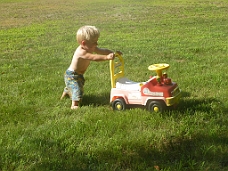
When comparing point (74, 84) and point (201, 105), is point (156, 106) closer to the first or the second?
point (201, 105)

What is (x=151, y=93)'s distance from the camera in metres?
3.88

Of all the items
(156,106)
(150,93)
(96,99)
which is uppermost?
(150,93)

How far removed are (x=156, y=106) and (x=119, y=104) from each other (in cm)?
50

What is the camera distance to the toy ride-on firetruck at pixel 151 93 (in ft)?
12.5

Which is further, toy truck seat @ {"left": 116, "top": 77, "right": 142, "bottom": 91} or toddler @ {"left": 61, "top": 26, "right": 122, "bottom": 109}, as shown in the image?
toddler @ {"left": 61, "top": 26, "right": 122, "bottom": 109}

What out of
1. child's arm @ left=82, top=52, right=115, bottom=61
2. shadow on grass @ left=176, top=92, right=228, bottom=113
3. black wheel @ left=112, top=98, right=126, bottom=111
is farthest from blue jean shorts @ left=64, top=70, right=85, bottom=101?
shadow on grass @ left=176, top=92, right=228, bottom=113

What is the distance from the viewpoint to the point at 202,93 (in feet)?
15.0

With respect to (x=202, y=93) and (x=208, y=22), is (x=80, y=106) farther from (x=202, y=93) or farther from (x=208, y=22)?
(x=208, y=22)

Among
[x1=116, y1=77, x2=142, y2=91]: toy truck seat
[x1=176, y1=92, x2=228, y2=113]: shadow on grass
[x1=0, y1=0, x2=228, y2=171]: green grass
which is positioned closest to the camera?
[x1=0, y1=0, x2=228, y2=171]: green grass

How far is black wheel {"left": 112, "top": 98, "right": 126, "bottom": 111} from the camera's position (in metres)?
4.08

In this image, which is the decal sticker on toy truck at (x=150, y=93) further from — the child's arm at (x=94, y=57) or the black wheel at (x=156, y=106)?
the child's arm at (x=94, y=57)

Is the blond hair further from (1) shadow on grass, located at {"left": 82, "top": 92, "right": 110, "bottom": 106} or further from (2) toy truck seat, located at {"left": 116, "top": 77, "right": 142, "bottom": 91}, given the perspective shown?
(1) shadow on grass, located at {"left": 82, "top": 92, "right": 110, "bottom": 106}

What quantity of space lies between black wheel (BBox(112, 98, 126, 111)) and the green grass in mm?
110

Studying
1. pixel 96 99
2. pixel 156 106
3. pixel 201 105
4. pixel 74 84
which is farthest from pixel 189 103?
pixel 74 84
